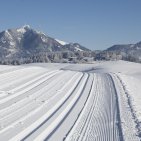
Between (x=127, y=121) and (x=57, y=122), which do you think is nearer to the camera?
(x=57, y=122)

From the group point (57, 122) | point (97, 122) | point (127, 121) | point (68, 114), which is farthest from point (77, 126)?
point (68, 114)

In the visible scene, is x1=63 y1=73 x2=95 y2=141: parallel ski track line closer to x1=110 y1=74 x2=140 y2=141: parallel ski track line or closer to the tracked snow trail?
the tracked snow trail

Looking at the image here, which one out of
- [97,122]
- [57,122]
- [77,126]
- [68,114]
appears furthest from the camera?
[68,114]

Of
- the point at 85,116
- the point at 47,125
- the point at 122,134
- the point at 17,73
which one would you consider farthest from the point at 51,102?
the point at 17,73

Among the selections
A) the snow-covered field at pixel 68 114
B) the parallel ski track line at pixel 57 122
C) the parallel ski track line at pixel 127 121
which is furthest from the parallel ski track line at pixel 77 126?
the parallel ski track line at pixel 127 121

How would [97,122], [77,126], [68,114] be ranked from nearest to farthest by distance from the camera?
[77,126] < [97,122] < [68,114]

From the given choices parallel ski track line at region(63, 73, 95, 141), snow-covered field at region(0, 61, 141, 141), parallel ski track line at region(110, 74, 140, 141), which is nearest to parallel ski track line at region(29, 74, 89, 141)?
snow-covered field at region(0, 61, 141, 141)

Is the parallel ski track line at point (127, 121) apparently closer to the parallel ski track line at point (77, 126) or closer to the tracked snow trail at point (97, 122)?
the tracked snow trail at point (97, 122)

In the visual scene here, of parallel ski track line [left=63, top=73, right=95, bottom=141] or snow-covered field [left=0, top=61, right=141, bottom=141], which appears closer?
parallel ski track line [left=63, top=73, right=95, bottom=141]

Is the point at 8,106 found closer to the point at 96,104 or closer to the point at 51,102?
the point at 51,102

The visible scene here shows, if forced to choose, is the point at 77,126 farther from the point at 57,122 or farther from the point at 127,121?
the point at 127,121

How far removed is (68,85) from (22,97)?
9.95m

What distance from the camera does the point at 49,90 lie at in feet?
111

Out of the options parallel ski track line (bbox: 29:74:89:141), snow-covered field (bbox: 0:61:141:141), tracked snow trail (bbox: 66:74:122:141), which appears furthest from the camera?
snow-covered field (bbox: 0:61:141:141)
